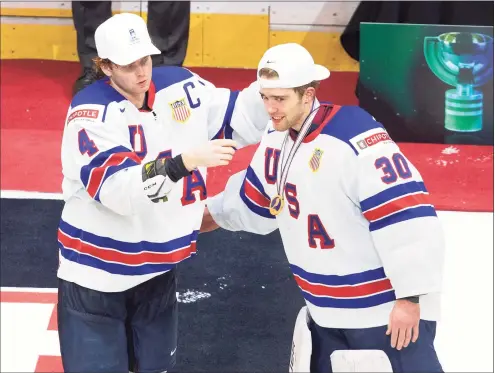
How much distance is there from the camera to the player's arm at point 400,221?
119 inches

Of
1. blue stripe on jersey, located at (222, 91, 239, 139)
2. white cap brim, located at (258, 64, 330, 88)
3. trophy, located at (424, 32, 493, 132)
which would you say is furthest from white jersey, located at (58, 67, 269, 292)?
trophy, located at (424, 32, 493, 132)

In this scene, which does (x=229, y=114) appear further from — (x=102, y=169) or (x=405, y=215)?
(x=405, y=215)

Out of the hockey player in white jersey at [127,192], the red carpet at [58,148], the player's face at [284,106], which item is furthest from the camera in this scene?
the red carpet at [58,148]

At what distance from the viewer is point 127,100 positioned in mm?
3480

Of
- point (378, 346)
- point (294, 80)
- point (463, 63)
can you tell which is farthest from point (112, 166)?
point (463, 63)

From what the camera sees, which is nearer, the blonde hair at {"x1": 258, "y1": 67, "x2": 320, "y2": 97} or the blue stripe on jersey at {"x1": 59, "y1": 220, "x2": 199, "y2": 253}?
the blonde hair at {"x1": 258, "y1": 67, "x2": 320, "y2": 97}

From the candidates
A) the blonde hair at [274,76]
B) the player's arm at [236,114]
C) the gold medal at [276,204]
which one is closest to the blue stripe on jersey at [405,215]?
the gold medal at [276,204]

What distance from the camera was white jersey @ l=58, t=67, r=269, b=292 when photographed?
11.1 feet

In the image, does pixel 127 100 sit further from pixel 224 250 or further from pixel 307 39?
pixel 307 39

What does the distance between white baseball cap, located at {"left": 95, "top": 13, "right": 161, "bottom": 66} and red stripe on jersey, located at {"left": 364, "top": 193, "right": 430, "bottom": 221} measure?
1000mm

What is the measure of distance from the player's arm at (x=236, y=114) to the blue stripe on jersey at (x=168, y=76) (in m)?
0.07

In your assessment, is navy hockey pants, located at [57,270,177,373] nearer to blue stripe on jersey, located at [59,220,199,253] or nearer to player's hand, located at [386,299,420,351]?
blue stripe on jersey, located at [59,220,199,253]

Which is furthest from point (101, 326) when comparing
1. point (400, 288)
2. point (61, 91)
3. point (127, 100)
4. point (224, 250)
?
point (61, 91)

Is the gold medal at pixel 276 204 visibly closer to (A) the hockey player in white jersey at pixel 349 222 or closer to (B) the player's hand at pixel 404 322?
(A) the hockey player in white jersey at pixel 349 222
